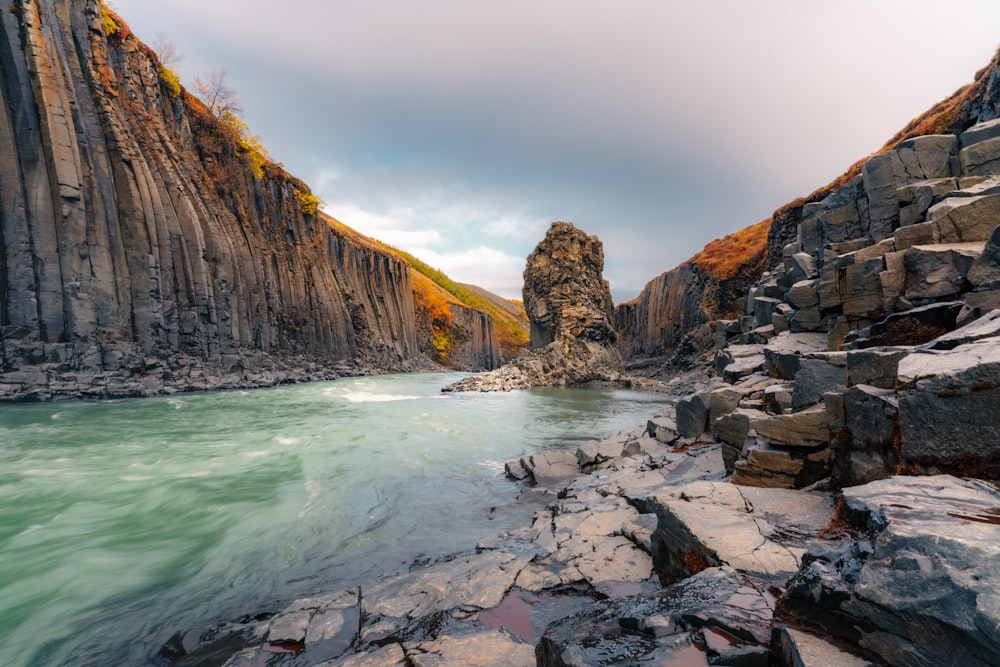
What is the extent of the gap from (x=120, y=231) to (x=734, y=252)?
2133 inches

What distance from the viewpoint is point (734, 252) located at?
4659cm

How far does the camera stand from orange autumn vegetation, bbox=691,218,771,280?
42219mm

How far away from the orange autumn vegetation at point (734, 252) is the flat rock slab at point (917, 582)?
45489 mm

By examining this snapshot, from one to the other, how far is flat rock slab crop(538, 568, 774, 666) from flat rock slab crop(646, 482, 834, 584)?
1.04 ft

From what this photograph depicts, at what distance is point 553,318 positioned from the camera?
137 ft

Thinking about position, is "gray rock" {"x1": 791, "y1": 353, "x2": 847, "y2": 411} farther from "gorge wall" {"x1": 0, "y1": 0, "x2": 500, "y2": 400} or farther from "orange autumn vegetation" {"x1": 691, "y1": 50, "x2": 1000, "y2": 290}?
"gorge wall" {"x1": 0, "y1": 0, "x2": 500, "y2": 400}

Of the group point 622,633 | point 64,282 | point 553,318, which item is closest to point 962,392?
point 622,633

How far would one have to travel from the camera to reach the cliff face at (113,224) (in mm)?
19500

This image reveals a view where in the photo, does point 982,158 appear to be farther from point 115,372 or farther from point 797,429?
point 115,372

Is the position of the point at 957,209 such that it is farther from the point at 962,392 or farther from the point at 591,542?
the point at 591,542

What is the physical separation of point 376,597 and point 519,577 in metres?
1.50

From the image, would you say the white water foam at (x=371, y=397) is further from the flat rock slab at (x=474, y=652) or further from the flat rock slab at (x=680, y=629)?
the flat rock slab at (x=680, y=629)

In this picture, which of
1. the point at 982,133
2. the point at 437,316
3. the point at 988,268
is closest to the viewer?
the point at 988,268

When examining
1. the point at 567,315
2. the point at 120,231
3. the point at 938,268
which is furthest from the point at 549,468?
the point at 567,315
